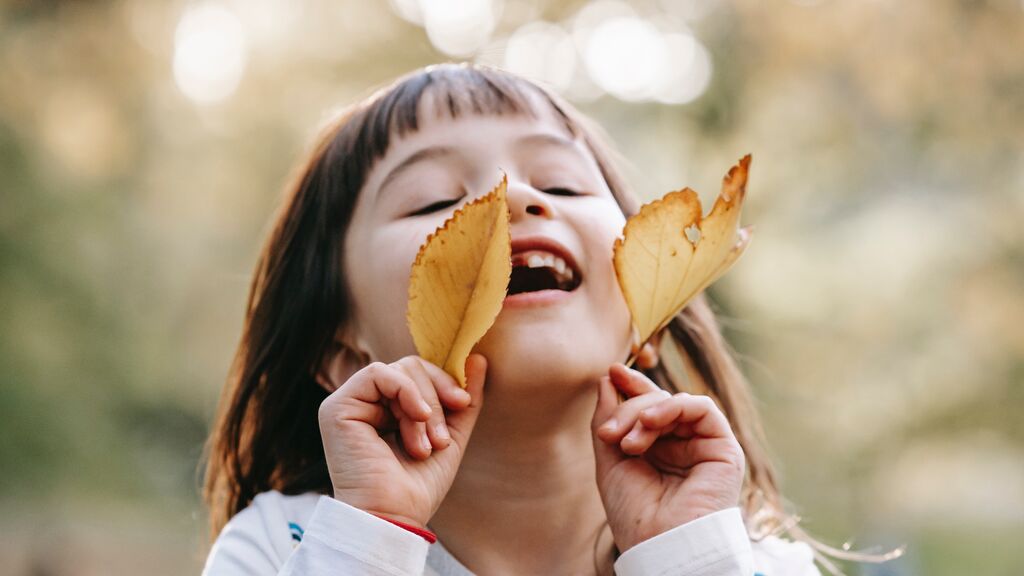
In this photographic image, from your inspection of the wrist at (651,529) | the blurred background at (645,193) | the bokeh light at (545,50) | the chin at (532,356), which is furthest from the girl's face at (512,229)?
the bokeh light at (545,50)

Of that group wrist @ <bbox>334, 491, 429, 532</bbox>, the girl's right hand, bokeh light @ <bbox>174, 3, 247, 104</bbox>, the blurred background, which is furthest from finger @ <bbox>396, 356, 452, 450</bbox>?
bokeh light @ <bbox>174, 3, 247, 104</bbox>

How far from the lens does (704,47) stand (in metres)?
6.82

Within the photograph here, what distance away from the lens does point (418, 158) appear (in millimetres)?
1560

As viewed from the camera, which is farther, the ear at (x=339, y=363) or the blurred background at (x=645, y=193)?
the blurred background at (x=645, y=193)

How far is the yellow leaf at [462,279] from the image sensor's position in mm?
1188

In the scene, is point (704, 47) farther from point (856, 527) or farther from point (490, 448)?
point (490, 448)

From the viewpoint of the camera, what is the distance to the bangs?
5.36 ft

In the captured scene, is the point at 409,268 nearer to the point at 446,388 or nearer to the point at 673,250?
the point at 446,388

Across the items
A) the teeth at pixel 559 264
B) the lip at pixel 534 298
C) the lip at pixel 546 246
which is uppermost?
the lip at pixel 546 246

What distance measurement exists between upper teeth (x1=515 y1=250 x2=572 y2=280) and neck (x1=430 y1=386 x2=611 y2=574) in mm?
218

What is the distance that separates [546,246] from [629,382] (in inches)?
9.1

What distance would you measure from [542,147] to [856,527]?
5653 mm

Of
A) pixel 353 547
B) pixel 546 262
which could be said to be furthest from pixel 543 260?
pixel 353 547

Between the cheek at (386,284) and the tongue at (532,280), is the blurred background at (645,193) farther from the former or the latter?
the tongue at (532,280)
